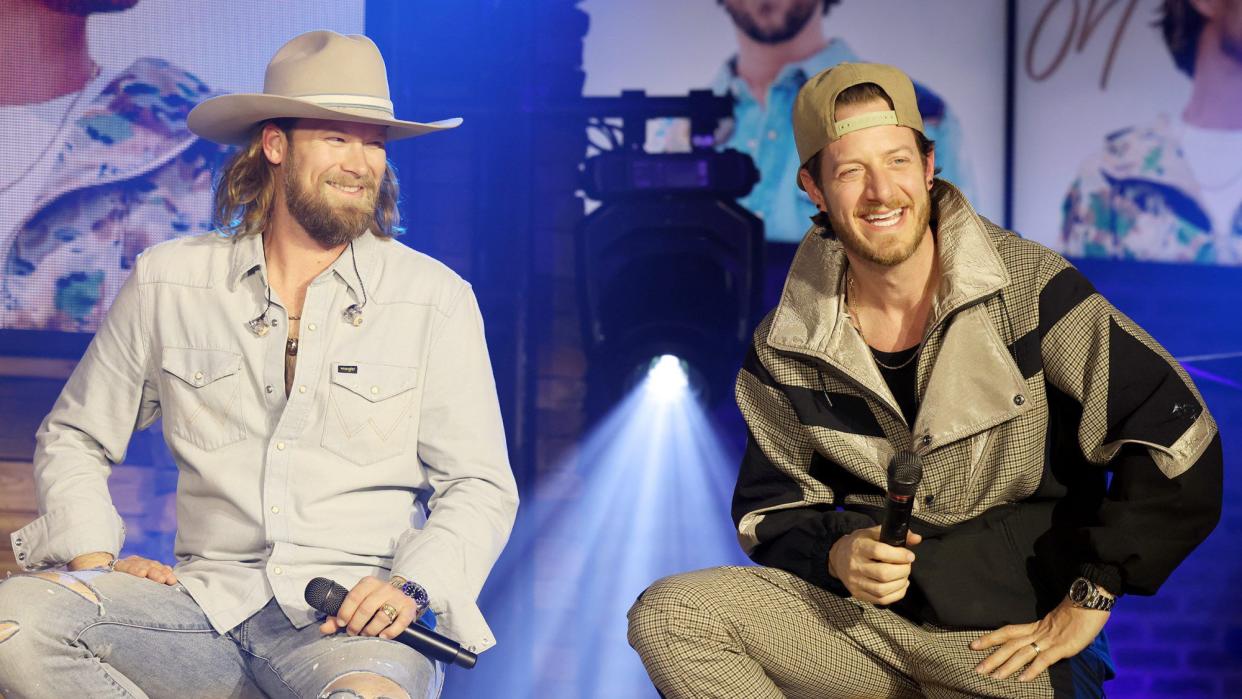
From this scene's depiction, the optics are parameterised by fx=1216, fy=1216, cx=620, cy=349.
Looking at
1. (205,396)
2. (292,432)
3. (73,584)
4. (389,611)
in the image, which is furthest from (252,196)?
(389,611)

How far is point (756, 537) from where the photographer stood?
2365 millimetres

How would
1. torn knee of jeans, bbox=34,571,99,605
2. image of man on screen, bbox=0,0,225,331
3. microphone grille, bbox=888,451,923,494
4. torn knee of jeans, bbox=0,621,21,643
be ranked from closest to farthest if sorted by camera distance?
microphone grille, bbox=888,451,923,494 → torn knee of jeans, bbox=0,621,21,643 → torn knee of jeans, bbox=34,571,99,605 → image of man on screen, bbox=0,0,225,331

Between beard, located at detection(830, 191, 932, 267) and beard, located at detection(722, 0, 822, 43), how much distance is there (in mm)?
1485

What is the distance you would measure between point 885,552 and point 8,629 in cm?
143

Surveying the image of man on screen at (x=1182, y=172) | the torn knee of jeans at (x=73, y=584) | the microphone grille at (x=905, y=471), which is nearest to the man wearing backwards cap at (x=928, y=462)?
the microphone grille at (x=905, y=471)

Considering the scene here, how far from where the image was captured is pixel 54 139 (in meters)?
3.59

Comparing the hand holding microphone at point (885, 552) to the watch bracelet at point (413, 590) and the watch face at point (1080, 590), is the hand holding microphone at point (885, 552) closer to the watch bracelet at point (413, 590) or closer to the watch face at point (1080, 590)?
the watch face at point (1080, 590)

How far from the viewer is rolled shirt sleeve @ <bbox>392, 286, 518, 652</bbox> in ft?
7.13

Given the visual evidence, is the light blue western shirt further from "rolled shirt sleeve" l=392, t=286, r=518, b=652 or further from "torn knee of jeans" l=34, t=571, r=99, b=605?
"torn knee of jeans" l=34, t=571, r=99, b=605

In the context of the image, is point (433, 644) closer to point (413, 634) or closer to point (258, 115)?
point (413, 634)

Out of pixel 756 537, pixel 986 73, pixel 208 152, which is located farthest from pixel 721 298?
pixel 208 152

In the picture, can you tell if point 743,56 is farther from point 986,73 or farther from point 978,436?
point 978,436

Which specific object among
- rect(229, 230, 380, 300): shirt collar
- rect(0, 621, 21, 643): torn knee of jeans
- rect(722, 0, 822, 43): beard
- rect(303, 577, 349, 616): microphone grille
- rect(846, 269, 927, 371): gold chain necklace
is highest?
rect(722, 0, 822, 43): beard

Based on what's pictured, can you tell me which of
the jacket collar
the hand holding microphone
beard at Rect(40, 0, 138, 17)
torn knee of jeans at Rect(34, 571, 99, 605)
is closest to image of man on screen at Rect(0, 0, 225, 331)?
beard at Rect(40, 0, 138, 17)
